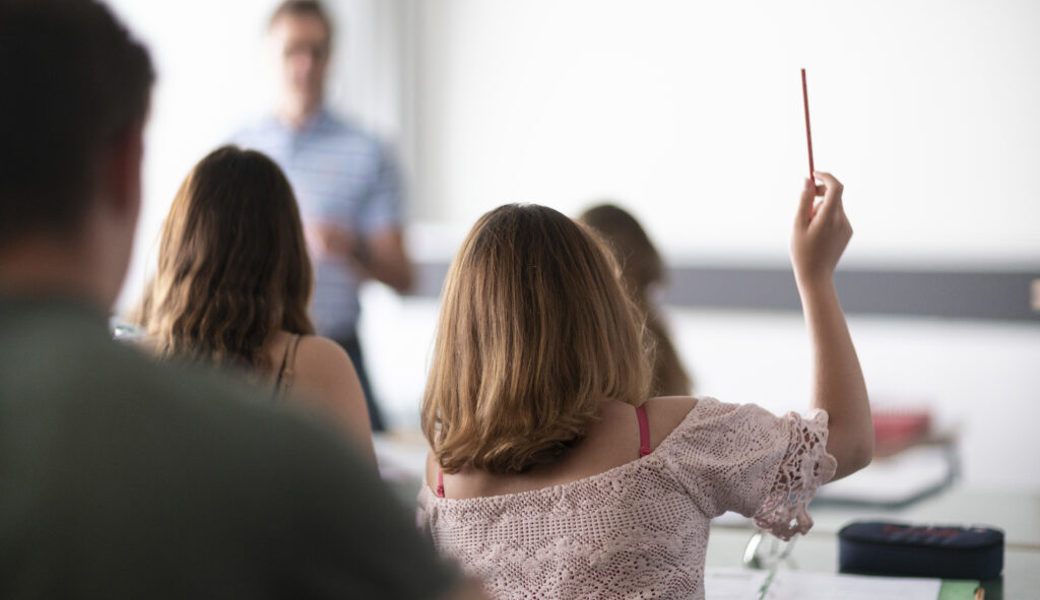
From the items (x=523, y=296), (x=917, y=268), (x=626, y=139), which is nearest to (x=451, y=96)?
(x=626, y=139)

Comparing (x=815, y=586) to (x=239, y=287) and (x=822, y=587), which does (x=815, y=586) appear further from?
(x=239, y=287)

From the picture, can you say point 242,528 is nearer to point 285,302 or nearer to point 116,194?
point 116,194

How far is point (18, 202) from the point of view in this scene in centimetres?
49

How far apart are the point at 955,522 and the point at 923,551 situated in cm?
47

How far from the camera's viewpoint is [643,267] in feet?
7.45

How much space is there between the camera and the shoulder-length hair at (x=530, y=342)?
4.18 ft

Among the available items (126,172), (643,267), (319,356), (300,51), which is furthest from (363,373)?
(126,172)

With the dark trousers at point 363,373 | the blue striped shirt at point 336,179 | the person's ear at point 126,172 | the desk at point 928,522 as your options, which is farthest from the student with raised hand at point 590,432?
the blue striped shirt at point 336,179

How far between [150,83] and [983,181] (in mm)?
3896

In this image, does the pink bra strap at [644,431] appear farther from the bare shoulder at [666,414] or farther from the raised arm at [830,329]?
the raised arm at [830,329]

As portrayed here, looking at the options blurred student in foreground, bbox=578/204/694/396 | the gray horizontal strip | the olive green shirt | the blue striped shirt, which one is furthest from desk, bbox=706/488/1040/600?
the gray horizontal strip

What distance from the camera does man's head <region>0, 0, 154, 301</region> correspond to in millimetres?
491

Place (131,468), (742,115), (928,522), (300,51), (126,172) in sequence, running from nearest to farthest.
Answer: (131,468) < (126,172) < (928,522) < (300,51) < (742,115)

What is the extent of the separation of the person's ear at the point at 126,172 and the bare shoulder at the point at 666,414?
2.70ft
